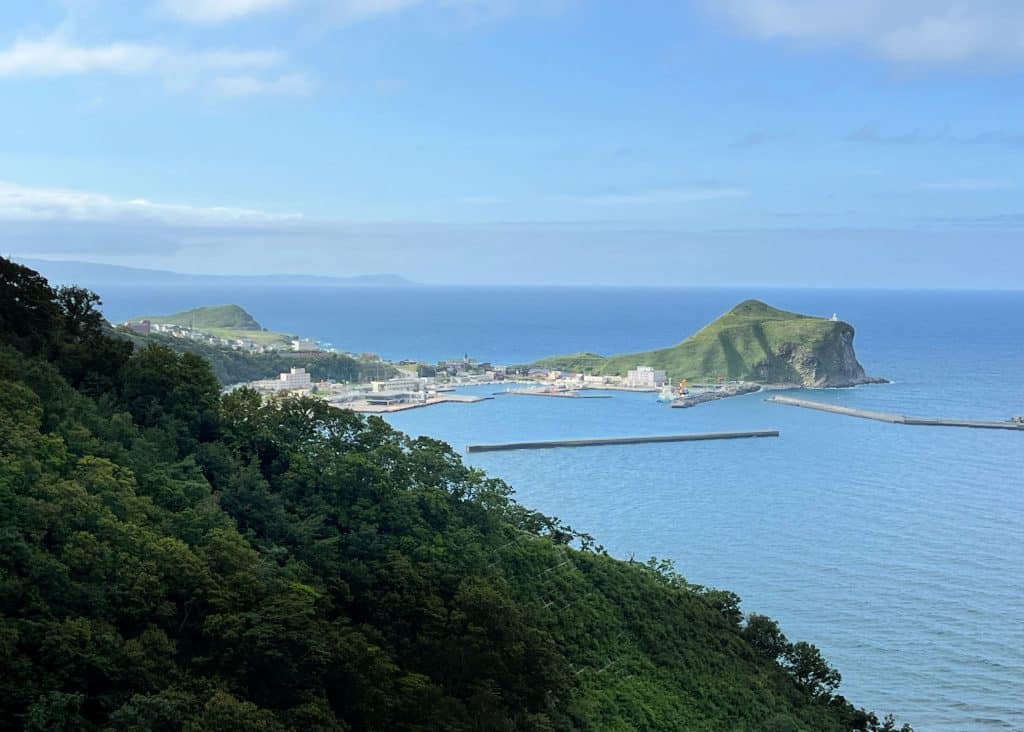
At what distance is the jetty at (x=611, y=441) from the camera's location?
1509 inches

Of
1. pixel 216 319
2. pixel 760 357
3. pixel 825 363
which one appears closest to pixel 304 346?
pixel 216 319

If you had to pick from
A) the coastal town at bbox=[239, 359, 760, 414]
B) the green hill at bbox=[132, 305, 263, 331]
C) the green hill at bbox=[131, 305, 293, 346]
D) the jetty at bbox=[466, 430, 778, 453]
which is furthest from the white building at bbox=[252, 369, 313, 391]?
the green hill at bbox=[132, 305, 263, 331]

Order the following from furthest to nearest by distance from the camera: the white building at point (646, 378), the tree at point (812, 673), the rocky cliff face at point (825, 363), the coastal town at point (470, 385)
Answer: the rocky cliff face at point (825, 363) < the white building at point (646, 378) < the coastal town at point (470, 385) < the tree at point (812, 673)

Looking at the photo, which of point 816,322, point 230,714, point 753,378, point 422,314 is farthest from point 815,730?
point 422,314

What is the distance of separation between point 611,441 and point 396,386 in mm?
16978

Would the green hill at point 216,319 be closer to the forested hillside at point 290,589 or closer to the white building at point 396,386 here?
the white building at point 396,386

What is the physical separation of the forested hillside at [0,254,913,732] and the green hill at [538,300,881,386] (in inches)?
1858

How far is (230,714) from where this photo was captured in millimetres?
7637

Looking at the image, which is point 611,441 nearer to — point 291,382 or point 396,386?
point 396,386

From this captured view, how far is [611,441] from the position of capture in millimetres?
40094

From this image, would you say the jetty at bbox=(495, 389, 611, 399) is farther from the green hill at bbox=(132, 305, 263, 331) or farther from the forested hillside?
the forested hillside

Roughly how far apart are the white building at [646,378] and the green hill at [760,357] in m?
2.53

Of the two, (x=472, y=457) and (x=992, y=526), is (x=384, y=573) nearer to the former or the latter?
(x=992, y=526)

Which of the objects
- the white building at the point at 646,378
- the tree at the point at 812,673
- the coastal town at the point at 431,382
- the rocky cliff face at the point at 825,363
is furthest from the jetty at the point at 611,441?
the tree at the point at 812,673
